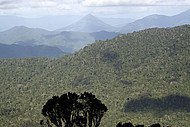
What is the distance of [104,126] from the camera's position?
198375mm

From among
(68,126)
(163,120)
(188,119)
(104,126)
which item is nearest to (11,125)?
(104,126)

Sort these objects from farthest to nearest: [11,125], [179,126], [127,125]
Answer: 1. [11,125]
2. [179,126]
3. [127,125]

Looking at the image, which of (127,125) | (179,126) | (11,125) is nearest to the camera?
(127,125)

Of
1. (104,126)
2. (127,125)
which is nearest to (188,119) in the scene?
(104,126)

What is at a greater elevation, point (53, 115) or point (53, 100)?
point (53, 100)

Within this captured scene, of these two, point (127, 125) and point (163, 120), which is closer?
point (127, 125)

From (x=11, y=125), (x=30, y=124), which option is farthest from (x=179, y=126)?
(x=11, y=125)

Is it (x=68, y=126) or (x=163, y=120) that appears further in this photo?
(x=163, y=120)

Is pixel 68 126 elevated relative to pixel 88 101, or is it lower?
lower

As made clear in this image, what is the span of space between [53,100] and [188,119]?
589 feet

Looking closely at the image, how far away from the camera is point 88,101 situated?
1914 inches

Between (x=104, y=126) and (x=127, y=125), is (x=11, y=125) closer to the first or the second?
(x=104, y=126)

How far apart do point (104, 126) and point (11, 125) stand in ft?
263

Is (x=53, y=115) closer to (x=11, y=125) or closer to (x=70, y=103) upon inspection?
(x=70, y=103)
